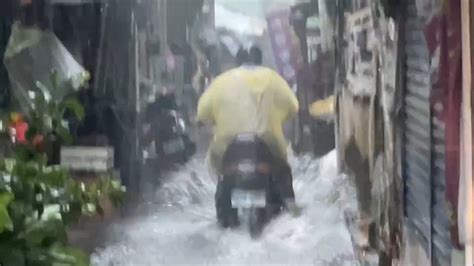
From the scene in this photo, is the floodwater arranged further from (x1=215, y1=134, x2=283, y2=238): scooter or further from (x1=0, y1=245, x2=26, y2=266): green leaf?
(x1=0, y1=245, x2=26, y2=266): green leaf

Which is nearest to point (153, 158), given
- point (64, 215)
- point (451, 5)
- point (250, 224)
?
point (250, 224)

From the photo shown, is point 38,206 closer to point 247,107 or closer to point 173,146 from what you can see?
point 173,146

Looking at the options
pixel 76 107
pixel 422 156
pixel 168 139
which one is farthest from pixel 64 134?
pixel 422 156

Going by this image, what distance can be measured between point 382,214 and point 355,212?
63mm

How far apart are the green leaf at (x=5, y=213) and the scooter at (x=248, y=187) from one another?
2.23 feet

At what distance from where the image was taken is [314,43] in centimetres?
194

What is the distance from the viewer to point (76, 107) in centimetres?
188

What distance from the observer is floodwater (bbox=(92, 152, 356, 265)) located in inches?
77.2

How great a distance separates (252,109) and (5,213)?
771 millimetres

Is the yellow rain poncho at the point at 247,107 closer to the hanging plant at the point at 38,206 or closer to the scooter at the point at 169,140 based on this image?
the scooter at the point at 169,140

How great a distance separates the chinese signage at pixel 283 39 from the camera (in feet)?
6.35

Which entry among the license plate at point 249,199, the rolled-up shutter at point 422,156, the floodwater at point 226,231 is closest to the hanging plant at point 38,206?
the floodwater at point 226,231

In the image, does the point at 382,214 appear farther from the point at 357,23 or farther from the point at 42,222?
the point at 42,222

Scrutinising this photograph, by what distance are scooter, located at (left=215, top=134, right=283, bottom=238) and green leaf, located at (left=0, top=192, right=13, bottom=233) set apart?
2.23ft
